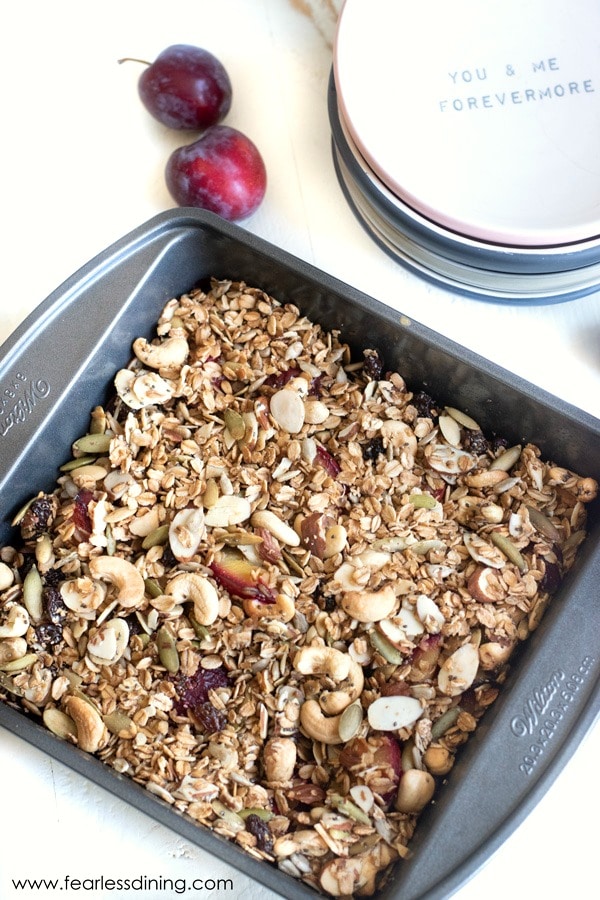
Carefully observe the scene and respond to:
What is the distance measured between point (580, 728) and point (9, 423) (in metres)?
0.52

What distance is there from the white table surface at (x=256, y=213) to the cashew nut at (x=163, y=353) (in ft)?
0.57

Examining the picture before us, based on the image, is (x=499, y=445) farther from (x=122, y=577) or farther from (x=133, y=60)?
(x=133, y=60)

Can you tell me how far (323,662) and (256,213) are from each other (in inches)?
18.5

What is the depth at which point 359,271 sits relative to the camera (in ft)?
2.92

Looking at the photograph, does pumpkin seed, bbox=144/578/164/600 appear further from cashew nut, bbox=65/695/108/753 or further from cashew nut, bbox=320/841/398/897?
cashew nut, bbox=320/841/398/897

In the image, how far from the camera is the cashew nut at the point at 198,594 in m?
0.72

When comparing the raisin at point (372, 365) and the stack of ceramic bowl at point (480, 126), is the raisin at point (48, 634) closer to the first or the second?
the raisin at point (372, 365)

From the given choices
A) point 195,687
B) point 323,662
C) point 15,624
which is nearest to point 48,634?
point 15,624

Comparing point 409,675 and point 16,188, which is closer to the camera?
point 409,675

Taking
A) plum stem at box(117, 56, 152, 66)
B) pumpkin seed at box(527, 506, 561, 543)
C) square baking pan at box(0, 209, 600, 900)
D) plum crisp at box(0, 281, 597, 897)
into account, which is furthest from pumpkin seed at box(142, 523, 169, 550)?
plum stem at box(117, 56, 152, 66)

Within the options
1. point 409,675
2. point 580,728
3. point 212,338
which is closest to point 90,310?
point 212,338

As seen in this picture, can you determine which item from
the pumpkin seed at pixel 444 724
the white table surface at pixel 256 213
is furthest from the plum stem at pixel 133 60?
the pumpkin seed at pixel 444 724

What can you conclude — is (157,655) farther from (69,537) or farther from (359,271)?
(359,271)

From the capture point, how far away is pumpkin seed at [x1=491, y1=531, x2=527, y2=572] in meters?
0.74
